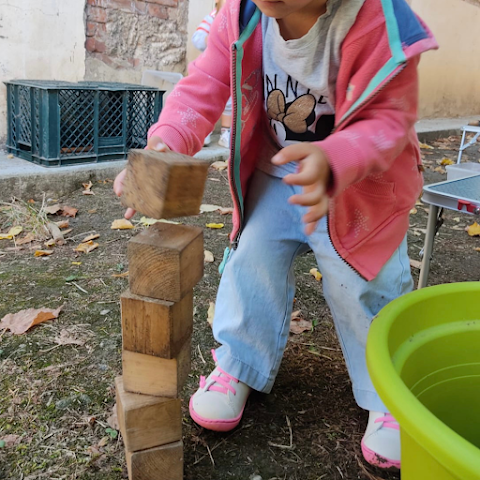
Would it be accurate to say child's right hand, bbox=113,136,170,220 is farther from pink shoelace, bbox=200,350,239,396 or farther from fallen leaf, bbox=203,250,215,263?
fallen leaf, bbox=203,250,215,263

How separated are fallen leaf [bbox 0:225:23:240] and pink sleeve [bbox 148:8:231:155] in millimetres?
1505

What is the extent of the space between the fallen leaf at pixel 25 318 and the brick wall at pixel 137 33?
104 inches

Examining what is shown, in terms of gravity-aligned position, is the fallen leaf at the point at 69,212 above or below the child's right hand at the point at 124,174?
below

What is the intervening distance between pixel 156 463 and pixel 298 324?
91 centimetres

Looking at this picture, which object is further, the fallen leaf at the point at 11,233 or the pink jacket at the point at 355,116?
the fallen leaf at the point at 11,233

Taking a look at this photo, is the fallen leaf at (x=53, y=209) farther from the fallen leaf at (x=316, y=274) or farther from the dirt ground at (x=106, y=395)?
the fallen leaf at (x=316, y=274)

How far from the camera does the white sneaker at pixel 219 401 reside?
1.35m

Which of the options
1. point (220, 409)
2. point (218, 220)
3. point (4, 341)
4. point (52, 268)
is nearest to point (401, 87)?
point (220, 409)

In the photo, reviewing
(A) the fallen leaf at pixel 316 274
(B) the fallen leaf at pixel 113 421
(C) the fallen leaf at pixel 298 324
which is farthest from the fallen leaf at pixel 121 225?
(B) the fallen leaf at pixel 113 421

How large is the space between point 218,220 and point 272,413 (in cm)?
163

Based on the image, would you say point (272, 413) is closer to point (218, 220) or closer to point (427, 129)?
point (218, 220)

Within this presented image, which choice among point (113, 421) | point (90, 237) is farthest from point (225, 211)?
point (113, 421)

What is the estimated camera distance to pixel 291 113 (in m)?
1.29

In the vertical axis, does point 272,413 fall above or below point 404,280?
below
